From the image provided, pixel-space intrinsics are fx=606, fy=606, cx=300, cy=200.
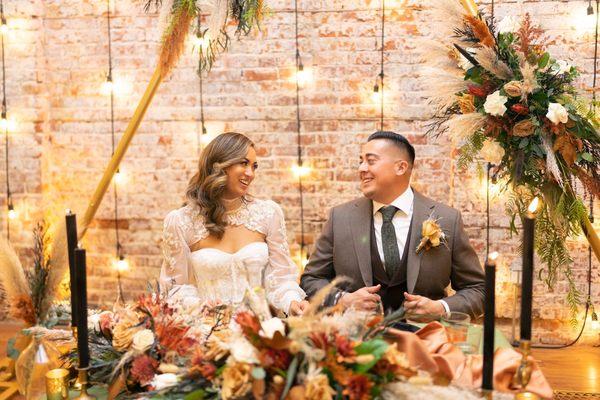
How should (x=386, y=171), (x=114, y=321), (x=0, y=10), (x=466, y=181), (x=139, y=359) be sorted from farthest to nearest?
(x=0, y=10)
(x=466, y=181)
(x=386, y=171)
(x=114, y=321)
(x=139, y=359)

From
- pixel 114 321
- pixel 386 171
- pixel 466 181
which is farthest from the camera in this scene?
pixel 466 181

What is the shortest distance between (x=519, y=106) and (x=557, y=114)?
13cm

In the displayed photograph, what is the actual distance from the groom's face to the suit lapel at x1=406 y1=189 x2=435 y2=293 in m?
0.13

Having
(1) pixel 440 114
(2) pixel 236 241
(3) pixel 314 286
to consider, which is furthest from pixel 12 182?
(1) pixel 440 114

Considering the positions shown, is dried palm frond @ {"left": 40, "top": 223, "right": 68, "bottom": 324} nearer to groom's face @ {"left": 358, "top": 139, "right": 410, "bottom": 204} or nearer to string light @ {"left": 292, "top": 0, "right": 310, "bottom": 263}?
groom's face @ {"left": 358, "top": 139, "right": 410, "bottom": 204}

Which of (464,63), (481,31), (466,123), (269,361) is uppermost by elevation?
(481,31)

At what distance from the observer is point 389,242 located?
276cm

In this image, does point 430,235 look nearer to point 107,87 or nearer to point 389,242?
point 389,242

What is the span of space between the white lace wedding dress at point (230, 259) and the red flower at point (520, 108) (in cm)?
122

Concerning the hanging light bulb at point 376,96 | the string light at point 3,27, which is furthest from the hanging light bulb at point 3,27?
the hanging light bulb at point 376,96

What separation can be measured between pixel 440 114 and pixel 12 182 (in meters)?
2.85

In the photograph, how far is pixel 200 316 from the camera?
1.64 meters

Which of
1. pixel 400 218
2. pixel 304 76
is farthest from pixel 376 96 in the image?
pixel 400 218

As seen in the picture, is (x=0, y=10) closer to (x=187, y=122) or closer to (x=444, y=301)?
(x=187, y=122)
